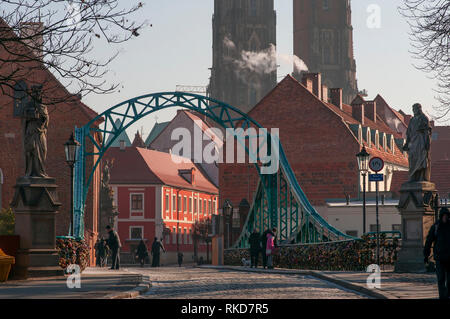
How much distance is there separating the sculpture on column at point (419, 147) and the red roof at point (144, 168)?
57522 mm

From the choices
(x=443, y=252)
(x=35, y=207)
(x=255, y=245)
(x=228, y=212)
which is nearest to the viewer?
(x=443, y=252)

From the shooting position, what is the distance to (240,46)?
123 meters

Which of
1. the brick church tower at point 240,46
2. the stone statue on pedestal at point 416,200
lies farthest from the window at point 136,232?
the stone statue on pedestal at point 416,200

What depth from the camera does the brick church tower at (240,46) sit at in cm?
12212

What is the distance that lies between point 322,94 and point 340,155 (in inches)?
378

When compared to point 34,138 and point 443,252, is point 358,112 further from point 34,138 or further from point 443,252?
point 443,252

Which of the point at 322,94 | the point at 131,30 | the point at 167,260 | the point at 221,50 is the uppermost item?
the point at 221,50

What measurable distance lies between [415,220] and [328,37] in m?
106

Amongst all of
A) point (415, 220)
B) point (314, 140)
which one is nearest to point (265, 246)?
point (415, 220)

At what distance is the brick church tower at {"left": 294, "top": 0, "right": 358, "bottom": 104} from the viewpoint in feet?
415

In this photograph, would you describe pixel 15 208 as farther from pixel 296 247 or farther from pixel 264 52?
pixel 264 52

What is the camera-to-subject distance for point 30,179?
2172 centimetres
